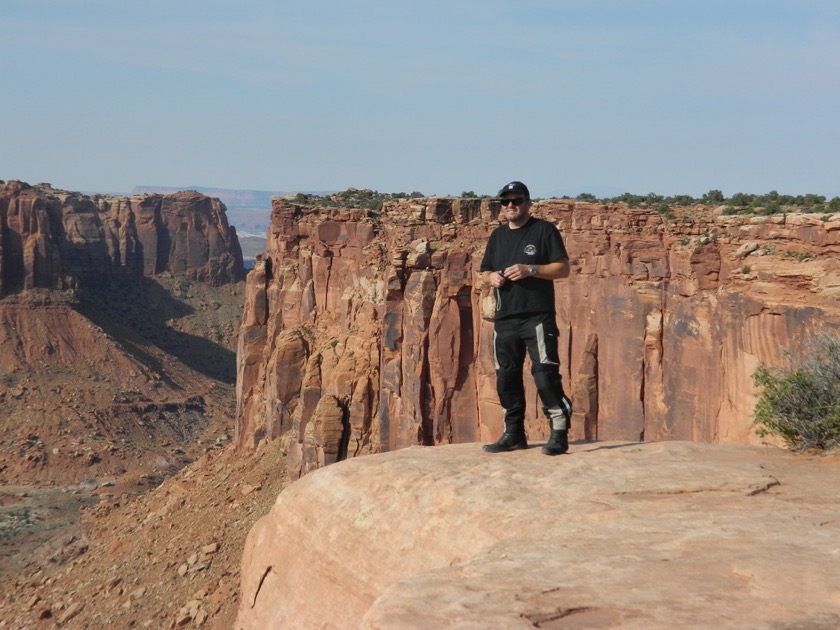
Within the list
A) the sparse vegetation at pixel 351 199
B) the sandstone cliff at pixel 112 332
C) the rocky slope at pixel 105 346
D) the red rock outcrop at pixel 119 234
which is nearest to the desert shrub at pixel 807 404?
the sparse vegetation at pixel 351 199

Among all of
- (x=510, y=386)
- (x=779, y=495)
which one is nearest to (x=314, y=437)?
(x=510, y=386)

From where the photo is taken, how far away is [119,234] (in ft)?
382

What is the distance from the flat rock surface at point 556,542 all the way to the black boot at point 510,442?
→ 0.19 m

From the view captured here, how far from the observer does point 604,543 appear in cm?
731

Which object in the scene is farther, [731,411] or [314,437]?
[314,437]

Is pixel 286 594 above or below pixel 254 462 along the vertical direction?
above

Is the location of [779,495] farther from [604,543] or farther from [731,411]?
[731,411]

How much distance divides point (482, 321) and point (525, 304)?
22911 millimetres

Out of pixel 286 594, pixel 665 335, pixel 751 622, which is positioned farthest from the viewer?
pixel 665 335

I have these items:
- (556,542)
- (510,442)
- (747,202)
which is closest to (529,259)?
(510,442)

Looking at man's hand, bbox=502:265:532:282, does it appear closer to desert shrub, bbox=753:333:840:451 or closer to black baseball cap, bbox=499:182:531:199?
black baseball cap, bbox=499:182:531:199

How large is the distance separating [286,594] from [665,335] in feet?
63.8

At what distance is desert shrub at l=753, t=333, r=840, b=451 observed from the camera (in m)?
10.5

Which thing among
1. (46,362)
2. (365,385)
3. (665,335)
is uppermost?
(665,335)
